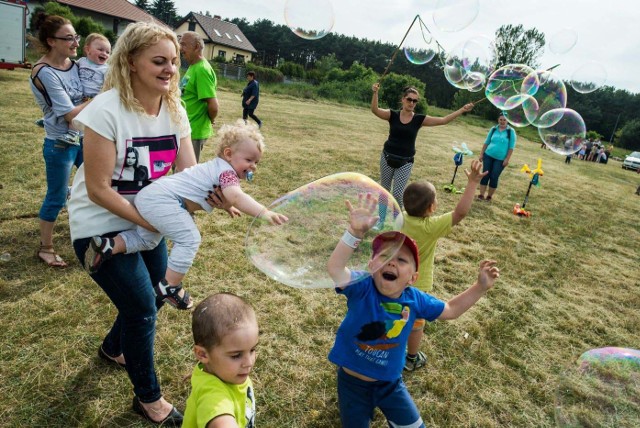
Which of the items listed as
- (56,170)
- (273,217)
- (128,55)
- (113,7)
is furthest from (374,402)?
(113,7)

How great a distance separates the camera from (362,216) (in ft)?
6.04

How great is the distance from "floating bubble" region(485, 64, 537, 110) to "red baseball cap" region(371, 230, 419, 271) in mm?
5285

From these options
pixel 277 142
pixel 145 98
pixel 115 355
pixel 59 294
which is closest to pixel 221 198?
pixel 145 98

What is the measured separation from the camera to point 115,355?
2688 millimetres

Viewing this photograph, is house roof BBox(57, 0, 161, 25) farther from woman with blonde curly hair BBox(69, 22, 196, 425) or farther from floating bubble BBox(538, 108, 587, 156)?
woman with blonde curly hair BBox(69, 22, 196, 425)

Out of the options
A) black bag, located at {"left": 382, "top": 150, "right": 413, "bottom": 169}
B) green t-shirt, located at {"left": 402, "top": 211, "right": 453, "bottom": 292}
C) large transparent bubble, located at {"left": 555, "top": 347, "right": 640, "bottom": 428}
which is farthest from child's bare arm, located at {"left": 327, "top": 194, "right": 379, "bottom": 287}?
black bag, located at {"left": 382, "top": 150, "right": 413, "bottom": 169}

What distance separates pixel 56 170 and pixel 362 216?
3.07 metres

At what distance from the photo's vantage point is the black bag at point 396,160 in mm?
5336

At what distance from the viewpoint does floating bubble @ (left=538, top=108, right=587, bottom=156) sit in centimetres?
647

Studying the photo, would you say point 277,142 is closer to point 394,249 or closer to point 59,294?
point 59,294

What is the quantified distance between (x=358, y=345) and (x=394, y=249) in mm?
526

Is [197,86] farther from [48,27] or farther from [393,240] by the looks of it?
[393,240]

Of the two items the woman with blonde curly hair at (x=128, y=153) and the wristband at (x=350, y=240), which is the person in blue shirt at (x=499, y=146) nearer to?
the wristband at (x=350, y=240)

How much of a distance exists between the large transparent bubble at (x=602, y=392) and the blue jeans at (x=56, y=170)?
4047 millimetres
